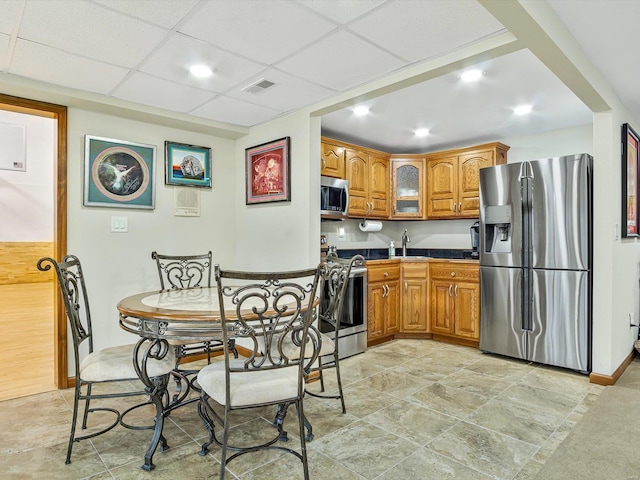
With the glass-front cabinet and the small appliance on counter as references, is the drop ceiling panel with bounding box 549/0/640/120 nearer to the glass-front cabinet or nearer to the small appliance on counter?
the small appliance on counter

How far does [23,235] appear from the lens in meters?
8.20

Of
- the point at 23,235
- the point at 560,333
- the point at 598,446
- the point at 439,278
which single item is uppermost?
the point at 23,235

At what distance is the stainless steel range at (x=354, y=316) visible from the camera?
3.76 meters

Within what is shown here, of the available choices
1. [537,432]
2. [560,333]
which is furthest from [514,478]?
[560,333]

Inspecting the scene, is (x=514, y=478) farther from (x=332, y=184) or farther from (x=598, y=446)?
(x=332, y=184)

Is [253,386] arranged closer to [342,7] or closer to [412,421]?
[412,421]

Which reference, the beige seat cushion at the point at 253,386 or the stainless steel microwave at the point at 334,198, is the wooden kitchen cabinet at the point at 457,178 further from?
the beige seat cushion at the point at 253,386

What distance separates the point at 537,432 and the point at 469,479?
0.72 meters

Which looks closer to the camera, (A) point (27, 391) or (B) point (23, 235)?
(A) point (27, 391)

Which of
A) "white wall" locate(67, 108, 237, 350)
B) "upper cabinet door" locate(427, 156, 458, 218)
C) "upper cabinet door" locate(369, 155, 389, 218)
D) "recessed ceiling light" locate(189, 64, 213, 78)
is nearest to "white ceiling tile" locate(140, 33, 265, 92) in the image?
"recessed ceiling light" locate(189, 64, 213, 78)

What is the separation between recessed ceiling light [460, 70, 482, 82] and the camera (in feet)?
8.99

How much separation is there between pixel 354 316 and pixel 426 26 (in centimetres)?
265

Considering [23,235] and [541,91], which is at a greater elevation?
[541,91]

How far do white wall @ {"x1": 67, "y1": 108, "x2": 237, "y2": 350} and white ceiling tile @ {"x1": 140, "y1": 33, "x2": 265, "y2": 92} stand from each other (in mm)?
960
